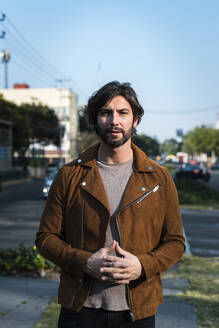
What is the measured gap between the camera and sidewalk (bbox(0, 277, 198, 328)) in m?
4.72

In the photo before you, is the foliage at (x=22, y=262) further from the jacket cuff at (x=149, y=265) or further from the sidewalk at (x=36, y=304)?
the jacket cuff at (x=149, y=265)

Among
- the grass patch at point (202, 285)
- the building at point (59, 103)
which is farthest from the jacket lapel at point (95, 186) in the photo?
the building at point (59, 103)

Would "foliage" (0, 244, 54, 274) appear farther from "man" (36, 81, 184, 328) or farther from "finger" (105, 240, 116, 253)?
"finger" (105, 240, 116, 253)

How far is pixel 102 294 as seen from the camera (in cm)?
236

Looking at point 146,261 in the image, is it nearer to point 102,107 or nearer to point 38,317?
point 102,107

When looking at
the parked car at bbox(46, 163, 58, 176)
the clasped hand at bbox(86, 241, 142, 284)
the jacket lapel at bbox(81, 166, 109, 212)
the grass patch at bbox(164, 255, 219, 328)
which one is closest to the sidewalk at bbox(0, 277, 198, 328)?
the grass patch at bbox(164, 255, 219, 328)

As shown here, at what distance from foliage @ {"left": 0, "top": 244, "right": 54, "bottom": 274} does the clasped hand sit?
490 cm

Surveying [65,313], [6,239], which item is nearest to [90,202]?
[65,313]

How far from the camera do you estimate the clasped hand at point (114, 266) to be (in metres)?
2.20

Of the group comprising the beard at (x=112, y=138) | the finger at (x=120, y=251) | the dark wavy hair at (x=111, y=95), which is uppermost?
the dark wavy hair at (x=111, y=95)

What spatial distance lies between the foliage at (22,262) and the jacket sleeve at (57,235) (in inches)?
183

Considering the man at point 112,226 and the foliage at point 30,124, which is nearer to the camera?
the man at point 112,226

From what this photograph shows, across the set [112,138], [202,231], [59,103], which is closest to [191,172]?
[202,231]

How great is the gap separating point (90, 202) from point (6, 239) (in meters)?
8.79
